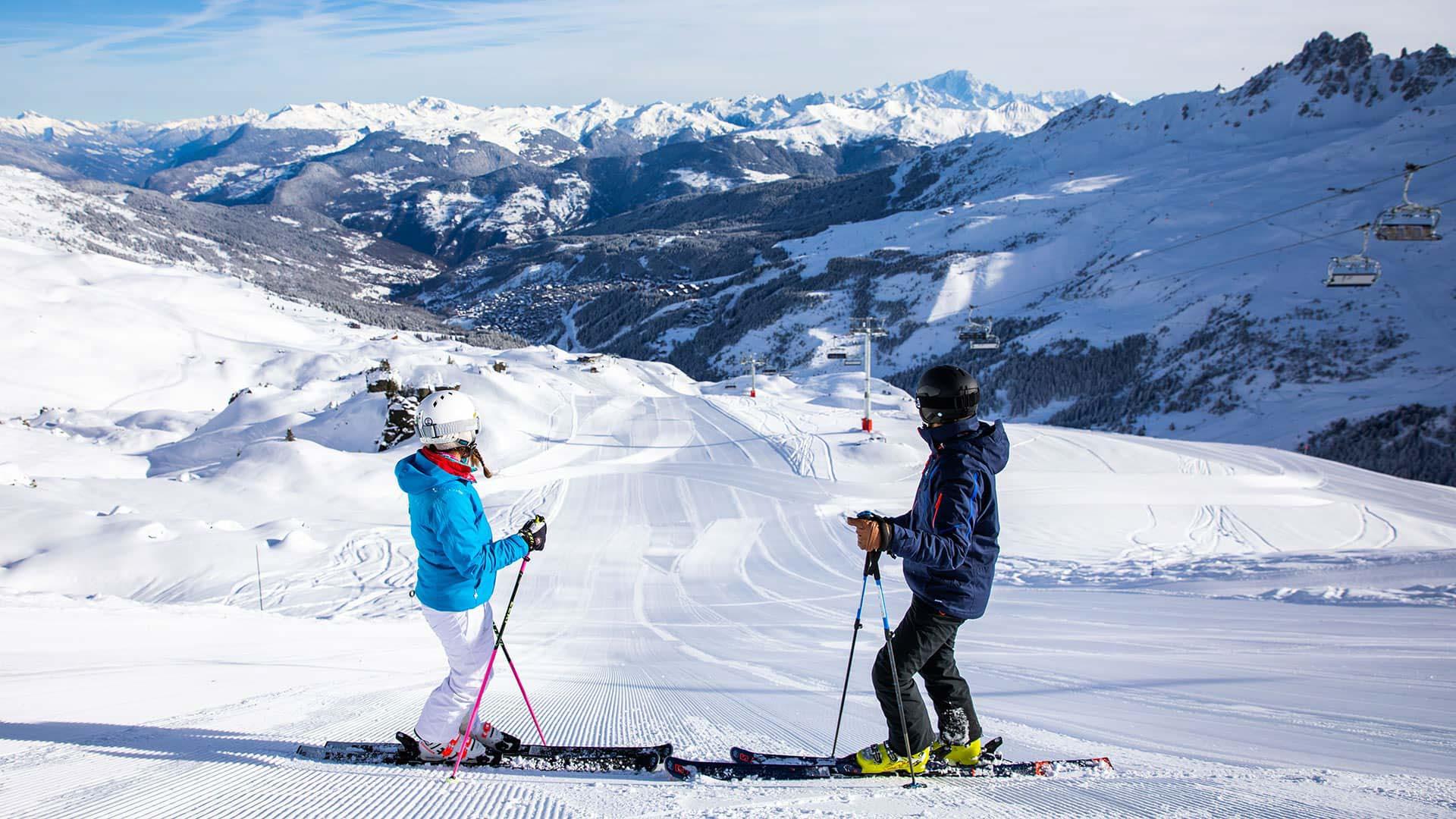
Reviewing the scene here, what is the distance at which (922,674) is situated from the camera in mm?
3867

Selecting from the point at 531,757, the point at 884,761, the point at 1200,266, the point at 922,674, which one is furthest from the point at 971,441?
the point at 1200,266

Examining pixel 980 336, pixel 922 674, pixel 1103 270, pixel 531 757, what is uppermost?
pixel 1103 270

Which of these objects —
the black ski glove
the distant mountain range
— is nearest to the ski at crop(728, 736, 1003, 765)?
the black ski glove

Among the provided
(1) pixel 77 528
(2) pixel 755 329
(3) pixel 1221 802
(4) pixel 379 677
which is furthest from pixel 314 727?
(2) pixel 755 329

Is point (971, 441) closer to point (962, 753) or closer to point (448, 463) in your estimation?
point (962, 753)

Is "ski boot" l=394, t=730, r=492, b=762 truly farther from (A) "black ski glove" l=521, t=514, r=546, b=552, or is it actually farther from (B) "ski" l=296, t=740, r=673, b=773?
(A) "black ski glove" l=521, t=514, r=546, b=552

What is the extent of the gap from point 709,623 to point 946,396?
7714 millimetres

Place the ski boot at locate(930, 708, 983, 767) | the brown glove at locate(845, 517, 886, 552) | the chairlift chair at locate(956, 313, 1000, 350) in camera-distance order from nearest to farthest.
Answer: the brown glove at locate(845, 517, 886, 552), the ski boot at locate(930, 708, 983, 767), the chairlift chair at locate(956, 313, 1000, 350)

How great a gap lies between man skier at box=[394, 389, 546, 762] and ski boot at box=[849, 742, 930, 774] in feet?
6.72

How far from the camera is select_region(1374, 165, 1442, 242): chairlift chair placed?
18250 millimetres

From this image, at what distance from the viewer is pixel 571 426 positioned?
30.9m

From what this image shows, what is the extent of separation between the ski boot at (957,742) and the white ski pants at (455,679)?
2.53m

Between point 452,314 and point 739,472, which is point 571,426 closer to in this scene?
point 739,472

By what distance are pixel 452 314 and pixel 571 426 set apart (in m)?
135
